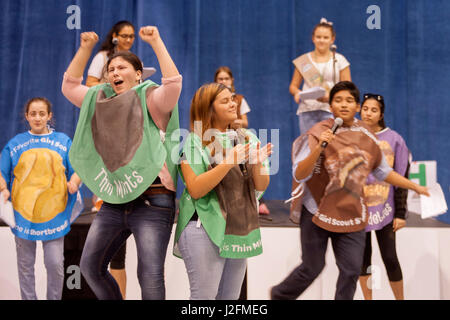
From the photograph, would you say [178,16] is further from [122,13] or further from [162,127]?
[162,127]

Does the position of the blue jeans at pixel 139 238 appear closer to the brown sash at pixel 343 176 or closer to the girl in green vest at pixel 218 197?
the girl in green vest at pixel 218 197

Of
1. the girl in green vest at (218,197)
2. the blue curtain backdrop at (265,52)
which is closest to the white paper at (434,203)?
the girl in green vest at (218,197)

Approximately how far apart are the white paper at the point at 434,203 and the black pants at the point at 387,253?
11.2 inches

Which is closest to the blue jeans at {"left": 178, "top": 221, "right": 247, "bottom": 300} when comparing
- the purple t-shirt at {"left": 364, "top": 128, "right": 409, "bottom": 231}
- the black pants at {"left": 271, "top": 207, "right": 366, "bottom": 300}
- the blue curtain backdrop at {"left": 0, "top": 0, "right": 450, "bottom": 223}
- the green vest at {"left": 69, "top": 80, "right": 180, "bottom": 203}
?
the green vest at {"left": 69, "top": 80, "right": 180, "bottom": 203}

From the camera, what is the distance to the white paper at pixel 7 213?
2.89 meters

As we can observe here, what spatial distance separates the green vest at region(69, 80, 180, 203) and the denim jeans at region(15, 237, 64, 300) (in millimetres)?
922

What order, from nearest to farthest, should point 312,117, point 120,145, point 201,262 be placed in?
point 201,262, point 120,145, point 312,117

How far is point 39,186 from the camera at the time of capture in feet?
9.45

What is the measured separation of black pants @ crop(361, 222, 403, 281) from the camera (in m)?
3.04

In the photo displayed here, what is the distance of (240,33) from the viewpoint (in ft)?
15.8

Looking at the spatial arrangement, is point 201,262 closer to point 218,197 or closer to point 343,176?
point 218,197

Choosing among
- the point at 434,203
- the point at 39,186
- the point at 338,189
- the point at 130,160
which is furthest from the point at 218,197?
the point at 434,203

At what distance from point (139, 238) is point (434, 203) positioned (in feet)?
6.50

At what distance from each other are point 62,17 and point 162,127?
3.23 m
